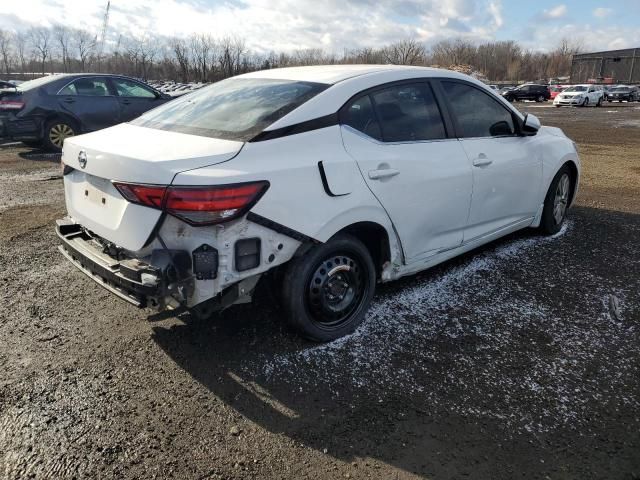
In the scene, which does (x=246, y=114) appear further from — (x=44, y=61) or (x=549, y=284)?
(x=44, y=61)

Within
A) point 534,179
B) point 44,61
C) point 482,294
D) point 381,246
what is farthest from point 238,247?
point 44,61

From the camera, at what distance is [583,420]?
8.41 feet

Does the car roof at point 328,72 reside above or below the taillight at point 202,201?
above

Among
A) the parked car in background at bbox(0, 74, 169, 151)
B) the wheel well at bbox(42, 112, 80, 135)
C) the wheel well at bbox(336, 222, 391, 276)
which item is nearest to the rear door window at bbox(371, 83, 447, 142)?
the wheel well at bbox(336, 222, 391, 276)

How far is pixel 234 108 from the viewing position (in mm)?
3295

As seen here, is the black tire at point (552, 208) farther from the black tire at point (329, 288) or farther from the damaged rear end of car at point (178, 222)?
the damaged rear end of car at point (178, 222)

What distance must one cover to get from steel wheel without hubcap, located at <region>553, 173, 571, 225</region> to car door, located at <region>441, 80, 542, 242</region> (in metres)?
0.65

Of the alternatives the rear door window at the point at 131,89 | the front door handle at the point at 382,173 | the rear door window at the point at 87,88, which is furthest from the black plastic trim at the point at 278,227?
the rear door window at the point at 131,89

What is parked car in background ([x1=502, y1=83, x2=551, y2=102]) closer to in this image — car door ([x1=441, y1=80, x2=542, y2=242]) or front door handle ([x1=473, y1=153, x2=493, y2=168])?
car door ([x1=441, y1=80, x2=542, y2=242])

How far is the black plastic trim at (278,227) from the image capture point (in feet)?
8.50

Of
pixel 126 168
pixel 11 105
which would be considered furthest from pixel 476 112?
pixel 11 105

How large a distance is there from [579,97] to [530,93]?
843cm

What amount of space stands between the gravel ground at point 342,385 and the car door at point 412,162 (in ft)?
1.99

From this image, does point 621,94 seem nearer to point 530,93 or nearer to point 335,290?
point 530,93
